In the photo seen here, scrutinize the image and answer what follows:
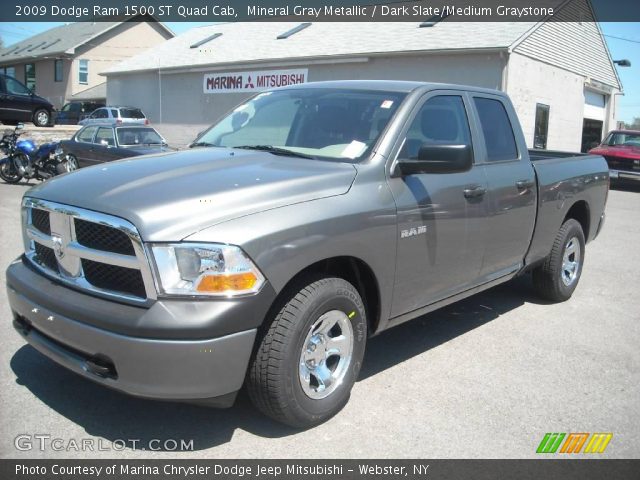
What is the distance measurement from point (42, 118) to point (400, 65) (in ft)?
45.3

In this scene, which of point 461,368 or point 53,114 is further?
point 53,114

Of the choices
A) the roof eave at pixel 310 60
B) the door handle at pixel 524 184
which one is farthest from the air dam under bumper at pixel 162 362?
the roof eave at pixel 310 60

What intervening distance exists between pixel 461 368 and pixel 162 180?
97.6 inches

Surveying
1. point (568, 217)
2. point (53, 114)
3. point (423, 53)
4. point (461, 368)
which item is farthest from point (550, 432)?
point (53, 114)

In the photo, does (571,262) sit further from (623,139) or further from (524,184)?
(623,139)

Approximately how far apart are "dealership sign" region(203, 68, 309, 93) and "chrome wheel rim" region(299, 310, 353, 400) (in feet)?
65.0

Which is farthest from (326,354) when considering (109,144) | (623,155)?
(623,155)

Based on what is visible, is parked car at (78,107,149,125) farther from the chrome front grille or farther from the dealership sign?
the chrome front grille

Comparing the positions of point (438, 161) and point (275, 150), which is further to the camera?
point (275, 150)

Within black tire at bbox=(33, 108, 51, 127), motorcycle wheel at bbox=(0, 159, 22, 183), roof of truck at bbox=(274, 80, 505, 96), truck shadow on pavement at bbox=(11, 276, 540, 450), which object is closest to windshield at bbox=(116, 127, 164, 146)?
motorcycle wheel at bbox=(0, 159, 22, 183)

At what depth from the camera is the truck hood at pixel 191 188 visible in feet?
9.39

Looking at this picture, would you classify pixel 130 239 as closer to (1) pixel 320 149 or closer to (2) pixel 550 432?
(1) pixel 320 149

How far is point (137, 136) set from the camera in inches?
545

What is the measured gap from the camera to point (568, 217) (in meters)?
6.17
